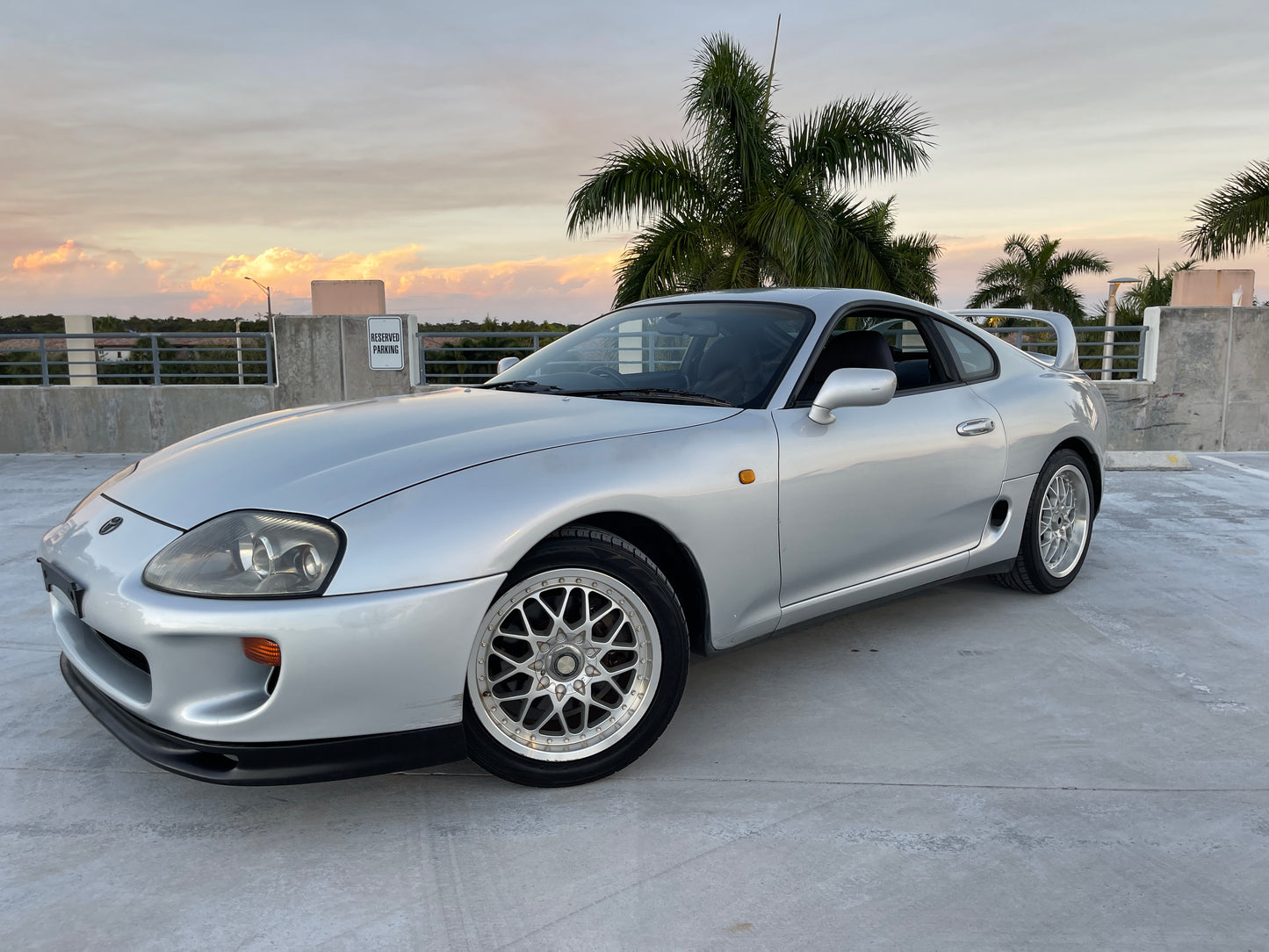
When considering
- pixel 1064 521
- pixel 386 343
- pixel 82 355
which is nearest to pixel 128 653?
pixel 1064 521

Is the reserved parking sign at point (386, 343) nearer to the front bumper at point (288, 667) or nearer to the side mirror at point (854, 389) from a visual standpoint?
the side mirror at point (854, 389)

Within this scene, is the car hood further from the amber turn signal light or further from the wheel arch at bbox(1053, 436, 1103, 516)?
the wheel arch at bbox(1053, 436, 1103, 516)

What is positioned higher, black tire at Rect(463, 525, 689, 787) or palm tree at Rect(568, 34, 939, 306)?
palm tree at Rect(568, 34, 939, 306)

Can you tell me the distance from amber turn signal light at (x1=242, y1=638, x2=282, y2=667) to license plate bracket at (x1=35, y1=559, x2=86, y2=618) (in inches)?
24.4

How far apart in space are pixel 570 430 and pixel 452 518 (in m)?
0.59

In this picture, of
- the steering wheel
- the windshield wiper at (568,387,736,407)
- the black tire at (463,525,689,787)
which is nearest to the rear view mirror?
the steering wheel

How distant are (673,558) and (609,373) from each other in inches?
40.1

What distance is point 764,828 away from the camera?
2512 millimetres

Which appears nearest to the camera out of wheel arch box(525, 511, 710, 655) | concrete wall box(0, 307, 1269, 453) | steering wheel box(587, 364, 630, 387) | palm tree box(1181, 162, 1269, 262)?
wheel arch box(525, 511, 710, 655)

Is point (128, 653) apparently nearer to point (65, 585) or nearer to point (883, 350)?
point (65, 585)

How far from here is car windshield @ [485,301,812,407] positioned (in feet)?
11.1

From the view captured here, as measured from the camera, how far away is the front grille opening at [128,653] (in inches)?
98.2

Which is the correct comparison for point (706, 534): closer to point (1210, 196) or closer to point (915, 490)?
point (915, 490)

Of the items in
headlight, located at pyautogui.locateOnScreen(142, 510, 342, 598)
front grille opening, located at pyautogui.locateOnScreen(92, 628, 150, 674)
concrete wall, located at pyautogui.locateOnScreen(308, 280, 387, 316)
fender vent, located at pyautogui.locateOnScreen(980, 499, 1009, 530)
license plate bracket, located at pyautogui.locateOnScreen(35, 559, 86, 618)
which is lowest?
front grille opening, located at pyautogui.locateOnScreen(92, 628, 150, 674)
